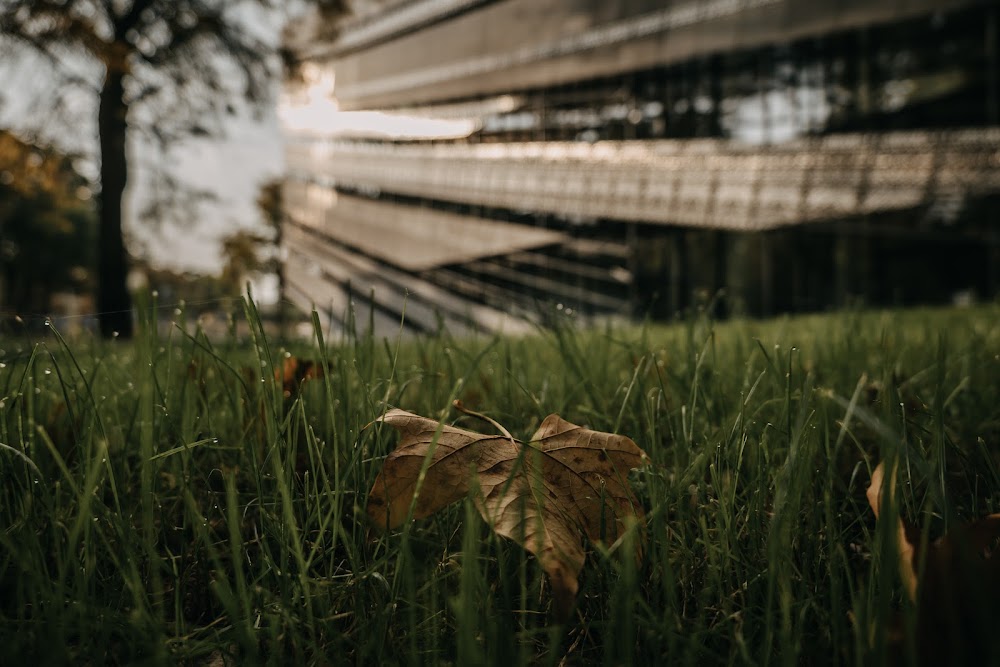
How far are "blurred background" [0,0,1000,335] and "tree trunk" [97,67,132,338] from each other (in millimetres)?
68

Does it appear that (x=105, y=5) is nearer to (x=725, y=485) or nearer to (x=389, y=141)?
(x=725, y=485)

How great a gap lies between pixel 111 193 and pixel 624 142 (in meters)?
11.9

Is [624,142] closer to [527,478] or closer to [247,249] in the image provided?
[527,478]

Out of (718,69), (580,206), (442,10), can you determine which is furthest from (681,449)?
(442,10)

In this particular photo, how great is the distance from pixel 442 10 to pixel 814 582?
2560cm

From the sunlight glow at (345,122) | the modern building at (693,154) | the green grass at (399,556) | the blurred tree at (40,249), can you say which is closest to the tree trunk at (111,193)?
the modern building at (693,154)

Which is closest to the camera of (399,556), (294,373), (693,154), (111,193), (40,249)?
(399,556)

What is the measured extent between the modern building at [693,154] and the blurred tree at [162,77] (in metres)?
3.56

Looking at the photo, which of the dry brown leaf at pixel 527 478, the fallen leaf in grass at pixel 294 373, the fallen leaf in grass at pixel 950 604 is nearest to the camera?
the fallen leaf in grass at pixel 950 604

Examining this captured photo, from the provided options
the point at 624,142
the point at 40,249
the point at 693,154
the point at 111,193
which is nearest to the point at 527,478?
the point at 111,193

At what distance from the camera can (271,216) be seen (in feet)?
135

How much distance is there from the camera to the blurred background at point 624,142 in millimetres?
11406

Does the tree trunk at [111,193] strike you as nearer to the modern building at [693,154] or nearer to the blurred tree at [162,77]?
the blurred tree at [162,77]

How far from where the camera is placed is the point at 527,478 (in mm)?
740
